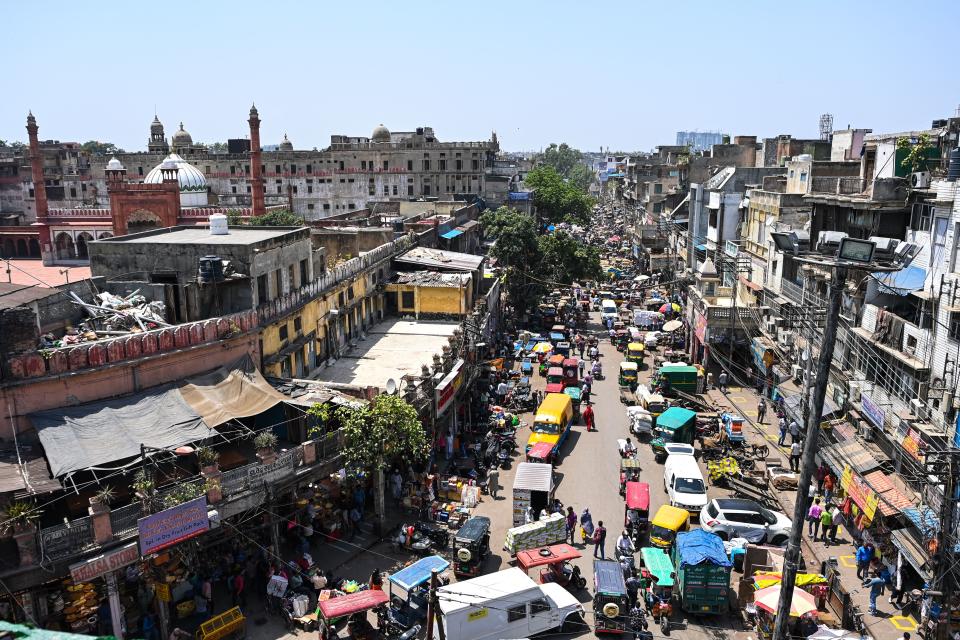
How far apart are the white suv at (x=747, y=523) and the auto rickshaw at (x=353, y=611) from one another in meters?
10.7

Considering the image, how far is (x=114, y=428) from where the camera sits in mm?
17906

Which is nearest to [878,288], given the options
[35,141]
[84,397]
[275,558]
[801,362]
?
[801,362]

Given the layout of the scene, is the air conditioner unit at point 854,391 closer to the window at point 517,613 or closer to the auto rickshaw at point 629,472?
the auto rickshaw at point 629,472

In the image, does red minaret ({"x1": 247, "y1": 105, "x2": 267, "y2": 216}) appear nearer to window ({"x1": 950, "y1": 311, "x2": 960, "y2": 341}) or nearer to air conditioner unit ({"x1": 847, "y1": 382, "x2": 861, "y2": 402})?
air conditioner unit ({"x1": 847, "y1": 382, "x2": 861, "y2": 402})

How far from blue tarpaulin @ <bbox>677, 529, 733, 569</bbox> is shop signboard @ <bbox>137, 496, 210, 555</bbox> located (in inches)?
480

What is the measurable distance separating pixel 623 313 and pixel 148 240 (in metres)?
38.2

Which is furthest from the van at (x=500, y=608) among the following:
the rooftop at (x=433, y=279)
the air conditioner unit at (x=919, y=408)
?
the rooftop at (x=433, y=279)

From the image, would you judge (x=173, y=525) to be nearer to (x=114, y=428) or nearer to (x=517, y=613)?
(x=114, y=428)

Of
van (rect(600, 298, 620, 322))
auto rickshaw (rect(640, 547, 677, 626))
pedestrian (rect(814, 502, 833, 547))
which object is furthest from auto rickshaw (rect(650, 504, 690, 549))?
van (rect(600, 298, 620, 322))

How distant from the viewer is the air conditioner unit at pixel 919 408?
21.1 m

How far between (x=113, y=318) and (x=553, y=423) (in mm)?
16596

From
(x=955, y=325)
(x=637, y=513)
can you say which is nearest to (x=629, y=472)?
(x=637, y=513)

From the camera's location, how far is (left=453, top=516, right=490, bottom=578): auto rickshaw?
792 inches

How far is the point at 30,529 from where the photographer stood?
14.8 m
